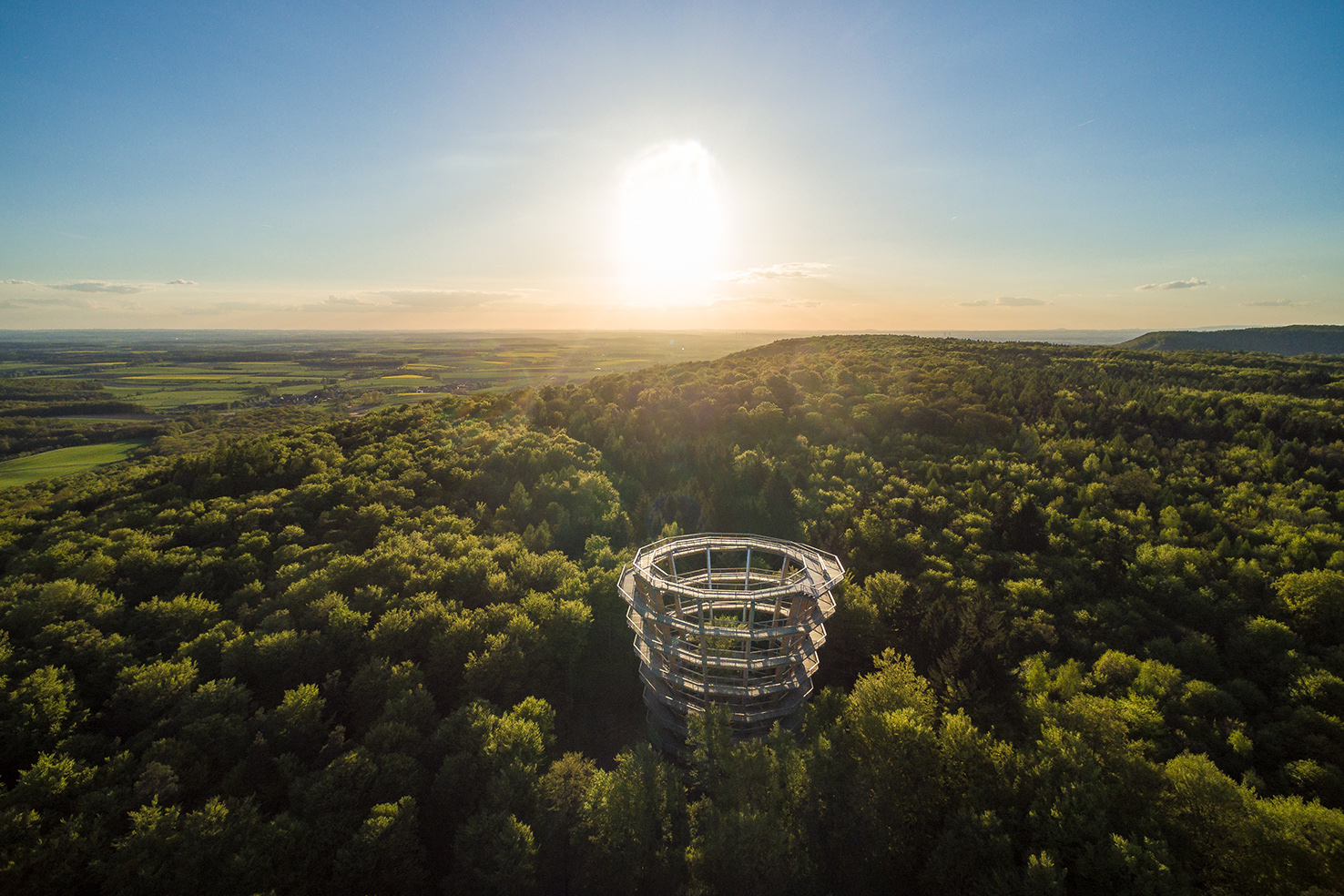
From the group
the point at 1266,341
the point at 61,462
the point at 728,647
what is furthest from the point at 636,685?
the point at 1266,341

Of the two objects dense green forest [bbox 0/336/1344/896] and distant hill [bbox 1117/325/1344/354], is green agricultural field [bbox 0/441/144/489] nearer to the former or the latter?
dense green forest [bbox 0/336/1344/896]

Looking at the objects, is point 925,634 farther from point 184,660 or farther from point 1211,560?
point 184,660

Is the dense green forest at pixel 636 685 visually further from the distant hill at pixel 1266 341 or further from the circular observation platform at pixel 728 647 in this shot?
the distant hill at pixel 1266 341

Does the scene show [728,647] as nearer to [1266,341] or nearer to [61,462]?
[61,462]

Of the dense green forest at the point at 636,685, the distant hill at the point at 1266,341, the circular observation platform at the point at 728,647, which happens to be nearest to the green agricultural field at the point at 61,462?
the dense green forest at the point at 636,685

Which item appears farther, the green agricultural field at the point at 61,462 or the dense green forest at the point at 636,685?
the green agricultural field at the point at 61,462

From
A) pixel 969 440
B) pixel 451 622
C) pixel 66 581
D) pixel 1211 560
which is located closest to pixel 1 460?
pixel 66 581

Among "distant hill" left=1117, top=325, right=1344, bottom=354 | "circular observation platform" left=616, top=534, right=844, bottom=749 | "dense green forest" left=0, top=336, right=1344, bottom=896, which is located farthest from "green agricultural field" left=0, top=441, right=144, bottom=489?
"distant hill" left=1117, top=325, right=1344, bottom=354

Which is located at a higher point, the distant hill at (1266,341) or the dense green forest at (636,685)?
the distant hill at (1266,341)
